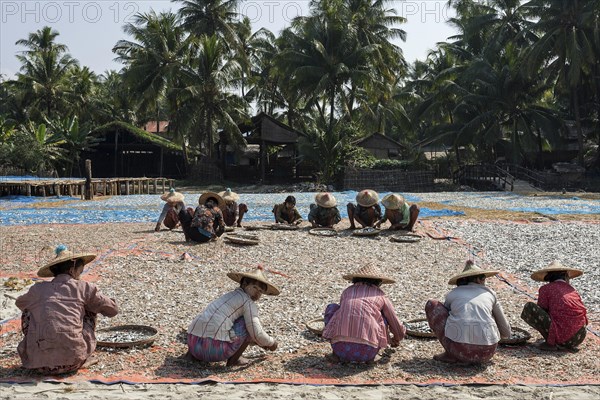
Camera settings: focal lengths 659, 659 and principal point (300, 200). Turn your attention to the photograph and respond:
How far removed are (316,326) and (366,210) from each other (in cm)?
625

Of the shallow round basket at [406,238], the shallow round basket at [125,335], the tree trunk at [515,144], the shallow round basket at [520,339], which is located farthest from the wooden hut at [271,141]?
the shallow round basket at [520,339]

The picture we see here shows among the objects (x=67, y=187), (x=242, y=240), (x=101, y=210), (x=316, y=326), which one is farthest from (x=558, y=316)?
(x=67, y=187)

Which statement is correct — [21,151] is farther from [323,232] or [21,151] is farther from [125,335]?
[125,335]

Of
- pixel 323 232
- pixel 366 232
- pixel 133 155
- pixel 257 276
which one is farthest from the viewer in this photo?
pixel 133 155

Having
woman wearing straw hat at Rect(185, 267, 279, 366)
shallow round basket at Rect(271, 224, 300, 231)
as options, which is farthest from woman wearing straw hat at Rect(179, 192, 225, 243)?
woman wearing straw hat at Rect(185, 267, 279, 366)

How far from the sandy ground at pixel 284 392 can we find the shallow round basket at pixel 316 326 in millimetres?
1231

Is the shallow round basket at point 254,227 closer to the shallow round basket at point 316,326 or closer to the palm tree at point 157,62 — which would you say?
the shallow round basket at point 316,326

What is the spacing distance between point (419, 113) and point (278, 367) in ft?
111

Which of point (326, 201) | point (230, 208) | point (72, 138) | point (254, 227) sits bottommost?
point (254, 227)

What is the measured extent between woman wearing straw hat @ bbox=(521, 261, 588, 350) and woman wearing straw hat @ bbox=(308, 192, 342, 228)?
22.2ft

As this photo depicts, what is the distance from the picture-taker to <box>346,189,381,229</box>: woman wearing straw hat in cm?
1177

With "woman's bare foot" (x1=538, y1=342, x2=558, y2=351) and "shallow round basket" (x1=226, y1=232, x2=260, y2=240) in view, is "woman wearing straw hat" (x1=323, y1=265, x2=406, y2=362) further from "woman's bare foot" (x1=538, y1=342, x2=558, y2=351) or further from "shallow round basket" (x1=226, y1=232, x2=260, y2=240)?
"shallow round basket" (x1=226, y1=232, x2=260, y2=240)

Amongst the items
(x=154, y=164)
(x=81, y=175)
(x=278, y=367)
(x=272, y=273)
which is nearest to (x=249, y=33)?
(x=154, y=164)

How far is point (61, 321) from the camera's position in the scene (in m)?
Answer: 4.60
